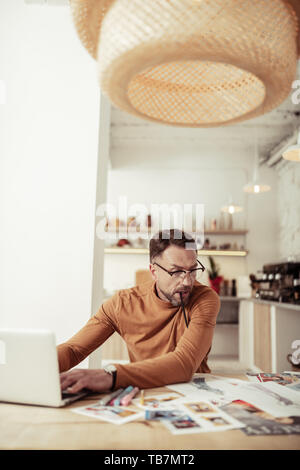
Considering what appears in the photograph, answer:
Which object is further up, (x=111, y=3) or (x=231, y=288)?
(x=111, y=3)

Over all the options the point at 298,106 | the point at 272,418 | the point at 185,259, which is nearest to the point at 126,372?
the point at 272,418

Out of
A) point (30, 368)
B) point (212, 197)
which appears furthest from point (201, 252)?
point (30, 368)

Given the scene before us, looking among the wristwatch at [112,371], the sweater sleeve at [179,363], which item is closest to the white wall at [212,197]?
the sweater sleeve at [179,363]

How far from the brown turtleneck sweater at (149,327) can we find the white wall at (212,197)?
4.42 meters

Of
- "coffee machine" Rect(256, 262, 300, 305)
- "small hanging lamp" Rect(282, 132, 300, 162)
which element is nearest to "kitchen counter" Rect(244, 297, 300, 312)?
"coffee machine" Rect(256, 262, 300, 305)

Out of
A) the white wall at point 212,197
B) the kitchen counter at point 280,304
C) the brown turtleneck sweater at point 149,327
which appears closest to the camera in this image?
the brown turtleneck sweater at point 149,327

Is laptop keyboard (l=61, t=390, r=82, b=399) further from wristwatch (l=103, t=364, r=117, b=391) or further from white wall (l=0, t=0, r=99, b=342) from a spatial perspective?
white wall (l=0, t=0, r=99, b=342)

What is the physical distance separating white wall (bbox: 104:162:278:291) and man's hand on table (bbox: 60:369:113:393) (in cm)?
502

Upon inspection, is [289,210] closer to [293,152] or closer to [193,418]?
[293,152]

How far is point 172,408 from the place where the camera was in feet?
3.09

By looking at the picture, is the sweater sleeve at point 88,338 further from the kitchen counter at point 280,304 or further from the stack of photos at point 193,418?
the kitchen counter at point 280,304

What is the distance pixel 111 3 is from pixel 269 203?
18.7 feet

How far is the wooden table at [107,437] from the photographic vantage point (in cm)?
73

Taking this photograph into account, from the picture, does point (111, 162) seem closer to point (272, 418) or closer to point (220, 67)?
point (220, 67)
